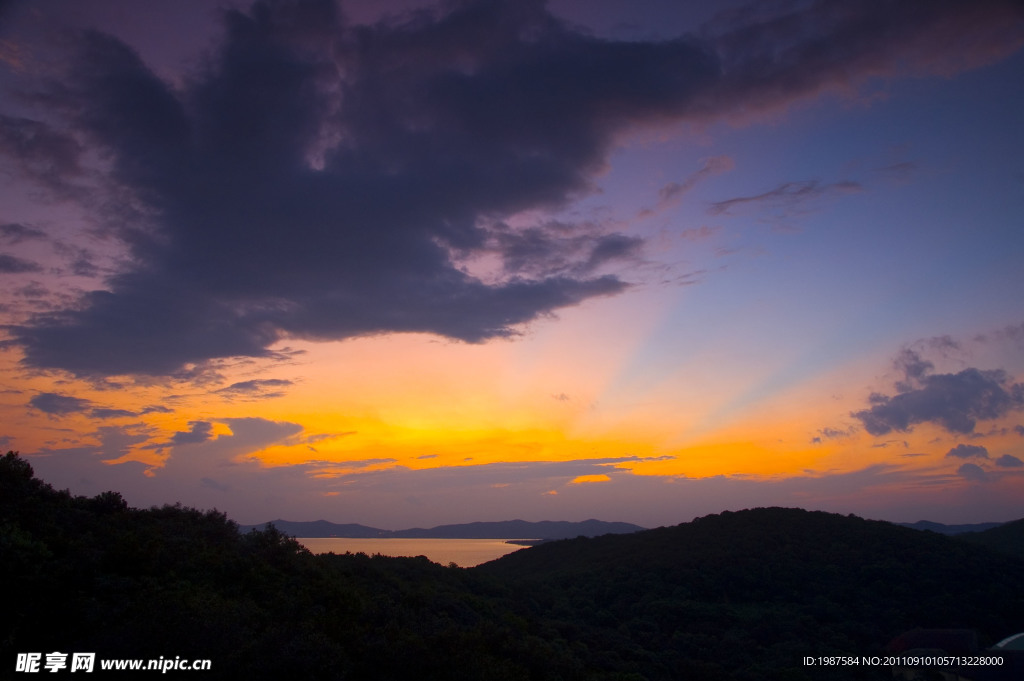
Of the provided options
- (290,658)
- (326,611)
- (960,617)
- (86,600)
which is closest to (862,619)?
(960,617)

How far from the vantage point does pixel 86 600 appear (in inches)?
456

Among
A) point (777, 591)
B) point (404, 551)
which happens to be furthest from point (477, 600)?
point (404, 551)

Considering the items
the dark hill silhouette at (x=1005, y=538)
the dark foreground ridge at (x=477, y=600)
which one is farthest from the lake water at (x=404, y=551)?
the dark hill silhouette at (x=1005, y=538)

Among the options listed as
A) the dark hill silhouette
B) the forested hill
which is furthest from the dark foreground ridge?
the dark hill silhouette

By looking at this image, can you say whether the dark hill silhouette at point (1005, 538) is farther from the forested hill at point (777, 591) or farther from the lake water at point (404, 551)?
the lake water at point (404, 551)

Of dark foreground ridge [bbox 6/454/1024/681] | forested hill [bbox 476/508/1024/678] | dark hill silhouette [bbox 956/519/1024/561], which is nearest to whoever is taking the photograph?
dark foreground ridge [bbox 6/454/1024/681]

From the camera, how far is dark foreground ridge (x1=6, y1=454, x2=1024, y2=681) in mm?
11117

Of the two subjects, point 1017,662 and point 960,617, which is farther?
point 960,617

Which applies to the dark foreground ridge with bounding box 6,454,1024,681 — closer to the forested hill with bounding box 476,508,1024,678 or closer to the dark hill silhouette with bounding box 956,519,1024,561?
the forested hill with bounding box 476,508,1024,678

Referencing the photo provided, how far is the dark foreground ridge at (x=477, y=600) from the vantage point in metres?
11.1

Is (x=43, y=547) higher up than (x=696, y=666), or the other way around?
(x=43, y=547)

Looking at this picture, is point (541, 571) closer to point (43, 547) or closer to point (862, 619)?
point (862, 619)

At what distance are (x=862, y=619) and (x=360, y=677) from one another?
39.4 metres

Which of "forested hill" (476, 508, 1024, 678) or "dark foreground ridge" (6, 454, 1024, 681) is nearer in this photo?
"dark foreground ridge" (6, 454, 1024, 681)
